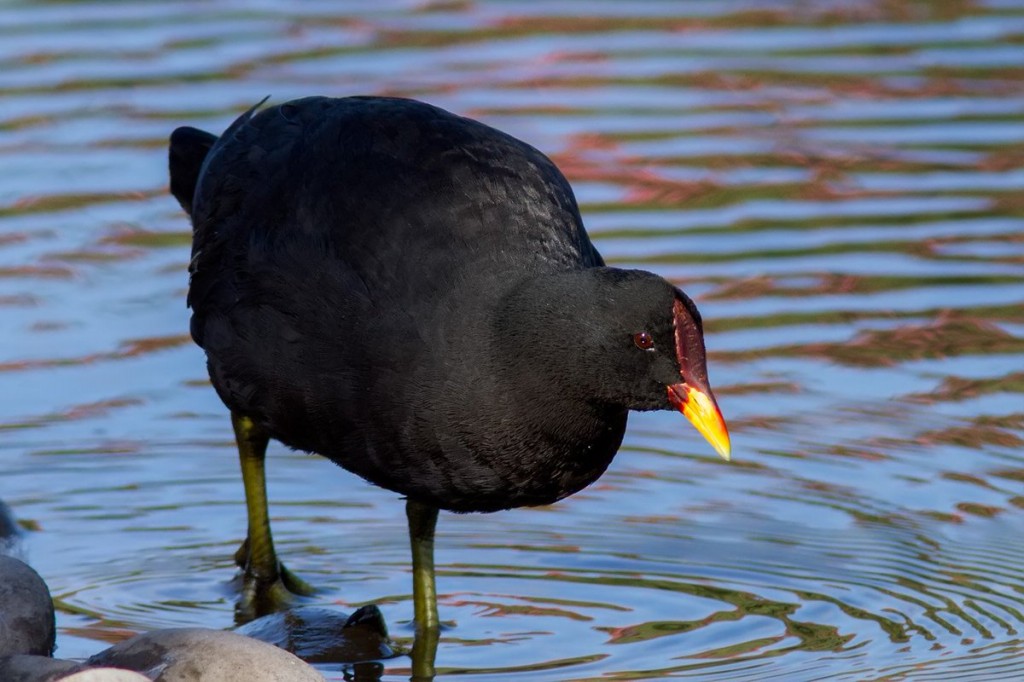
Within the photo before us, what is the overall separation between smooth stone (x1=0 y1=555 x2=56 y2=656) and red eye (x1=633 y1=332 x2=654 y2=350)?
2058 mm

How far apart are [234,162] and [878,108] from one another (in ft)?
21.6

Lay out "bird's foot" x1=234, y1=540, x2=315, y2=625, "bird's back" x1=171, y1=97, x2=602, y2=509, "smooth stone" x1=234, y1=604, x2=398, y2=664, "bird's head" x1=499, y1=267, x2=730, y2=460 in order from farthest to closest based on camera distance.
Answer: "bird's foot" x1=234, y1=540, x2=315, y2=625 → "smooth stone" x1=234, y1=604, x2=398, y2=664 → "bird's back" x1=171, y1=97, x2=602, y2=509 → "bird's head" x1=499, y1=267, x2=730, y2=460

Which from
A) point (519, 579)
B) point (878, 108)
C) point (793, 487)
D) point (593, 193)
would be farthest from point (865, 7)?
point (519, 579)

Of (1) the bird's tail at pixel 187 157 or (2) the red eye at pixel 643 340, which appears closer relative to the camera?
(2) the red eye at pixel 643 340

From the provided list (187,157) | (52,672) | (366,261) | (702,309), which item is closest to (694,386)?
(366,261)

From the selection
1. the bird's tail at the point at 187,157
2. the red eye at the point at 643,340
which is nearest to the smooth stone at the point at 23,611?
the bird's tail at the point at 187,157

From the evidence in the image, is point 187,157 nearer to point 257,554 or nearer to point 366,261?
point 257,554

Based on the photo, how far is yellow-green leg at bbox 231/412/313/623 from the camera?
6902 mm

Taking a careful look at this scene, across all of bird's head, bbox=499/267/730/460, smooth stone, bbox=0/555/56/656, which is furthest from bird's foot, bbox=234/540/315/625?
bird's head, bbox=499/267/730/460

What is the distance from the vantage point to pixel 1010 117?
12133 millimetres

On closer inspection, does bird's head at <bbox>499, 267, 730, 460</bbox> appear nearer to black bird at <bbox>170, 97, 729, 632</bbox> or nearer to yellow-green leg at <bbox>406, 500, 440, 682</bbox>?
black bird at <bbox>170, 97, 729, 632</bbox>

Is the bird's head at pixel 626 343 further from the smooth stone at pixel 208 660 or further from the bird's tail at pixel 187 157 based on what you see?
the bird's tail at pixel 187 157

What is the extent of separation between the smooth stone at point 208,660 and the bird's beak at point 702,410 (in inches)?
49.0

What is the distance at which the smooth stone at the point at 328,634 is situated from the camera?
6.46 meters
